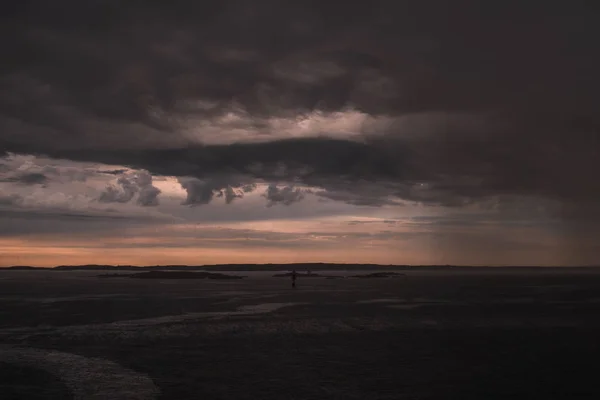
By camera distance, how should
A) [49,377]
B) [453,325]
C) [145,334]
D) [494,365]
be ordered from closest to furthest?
1. [49,377]
2. [494,365]
3. [145,334]
4. [453,325]

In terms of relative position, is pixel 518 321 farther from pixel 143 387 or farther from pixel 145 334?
pixel 143 387

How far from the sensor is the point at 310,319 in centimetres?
4822

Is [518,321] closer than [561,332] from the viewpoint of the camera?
No

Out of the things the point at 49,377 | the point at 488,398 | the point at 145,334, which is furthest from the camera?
the point at 145,334

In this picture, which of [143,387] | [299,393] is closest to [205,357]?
[143,387]

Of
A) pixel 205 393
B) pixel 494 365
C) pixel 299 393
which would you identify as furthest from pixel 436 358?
pixel 205 393

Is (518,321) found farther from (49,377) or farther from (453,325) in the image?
(49,377)

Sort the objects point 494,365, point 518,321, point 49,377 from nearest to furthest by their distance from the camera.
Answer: point 49,377 < point 494,365 < point 518,321

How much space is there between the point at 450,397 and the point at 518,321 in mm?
29456

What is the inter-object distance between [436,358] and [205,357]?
12075 mm

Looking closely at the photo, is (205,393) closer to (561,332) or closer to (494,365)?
(494,365)

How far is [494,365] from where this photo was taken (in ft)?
89.9

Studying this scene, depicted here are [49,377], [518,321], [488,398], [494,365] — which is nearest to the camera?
[488,398]

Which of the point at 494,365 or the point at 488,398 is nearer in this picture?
the point at 488,398
